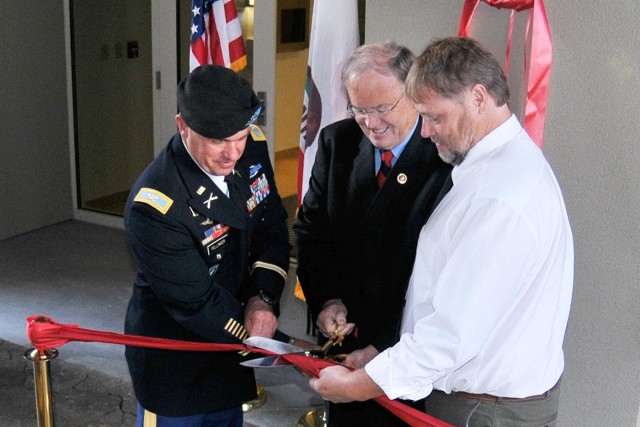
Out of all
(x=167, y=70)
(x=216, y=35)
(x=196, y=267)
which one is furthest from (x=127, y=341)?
(x=167, y=70)

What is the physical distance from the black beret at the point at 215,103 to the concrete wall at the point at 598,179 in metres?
1.21

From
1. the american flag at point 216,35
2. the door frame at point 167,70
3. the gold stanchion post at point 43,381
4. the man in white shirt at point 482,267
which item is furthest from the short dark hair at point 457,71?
the door frame at point 167,70

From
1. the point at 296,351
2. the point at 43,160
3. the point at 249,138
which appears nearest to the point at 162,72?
the point at 43,160

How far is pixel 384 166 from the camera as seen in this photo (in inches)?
89.6

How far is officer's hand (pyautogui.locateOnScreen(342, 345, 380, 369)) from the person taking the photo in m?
2.20

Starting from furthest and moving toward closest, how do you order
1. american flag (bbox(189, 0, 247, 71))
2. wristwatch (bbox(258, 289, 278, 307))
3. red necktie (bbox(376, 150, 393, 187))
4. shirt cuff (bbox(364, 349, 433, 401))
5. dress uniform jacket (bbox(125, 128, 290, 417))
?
american flag (bbox(189, 0, 247, 71)), wristwatch (bbox(258, 289, 278, 307)), red necktie (bbox(376, 150, 393, 187)), dress uniform jacket (bbox(125, 128, 290, 417)), shirt cuff (bbox(364, 349, 433, 401))

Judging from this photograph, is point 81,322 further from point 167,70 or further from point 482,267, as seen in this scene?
point 482,267

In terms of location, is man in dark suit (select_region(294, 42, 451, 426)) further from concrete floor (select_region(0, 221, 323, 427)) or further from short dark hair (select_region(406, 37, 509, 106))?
concrete floor (select_region(0, 221, 323, 427))

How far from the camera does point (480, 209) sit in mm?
1638

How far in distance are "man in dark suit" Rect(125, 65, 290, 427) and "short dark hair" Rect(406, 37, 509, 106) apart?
505 mm

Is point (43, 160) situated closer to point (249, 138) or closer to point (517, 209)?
point (249, 138)

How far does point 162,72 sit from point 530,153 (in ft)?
13.8

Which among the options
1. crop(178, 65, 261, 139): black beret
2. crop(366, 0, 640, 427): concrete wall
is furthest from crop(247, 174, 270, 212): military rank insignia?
crop(366, 0, 640, 427): concrete wall

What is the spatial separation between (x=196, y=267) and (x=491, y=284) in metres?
0.81
